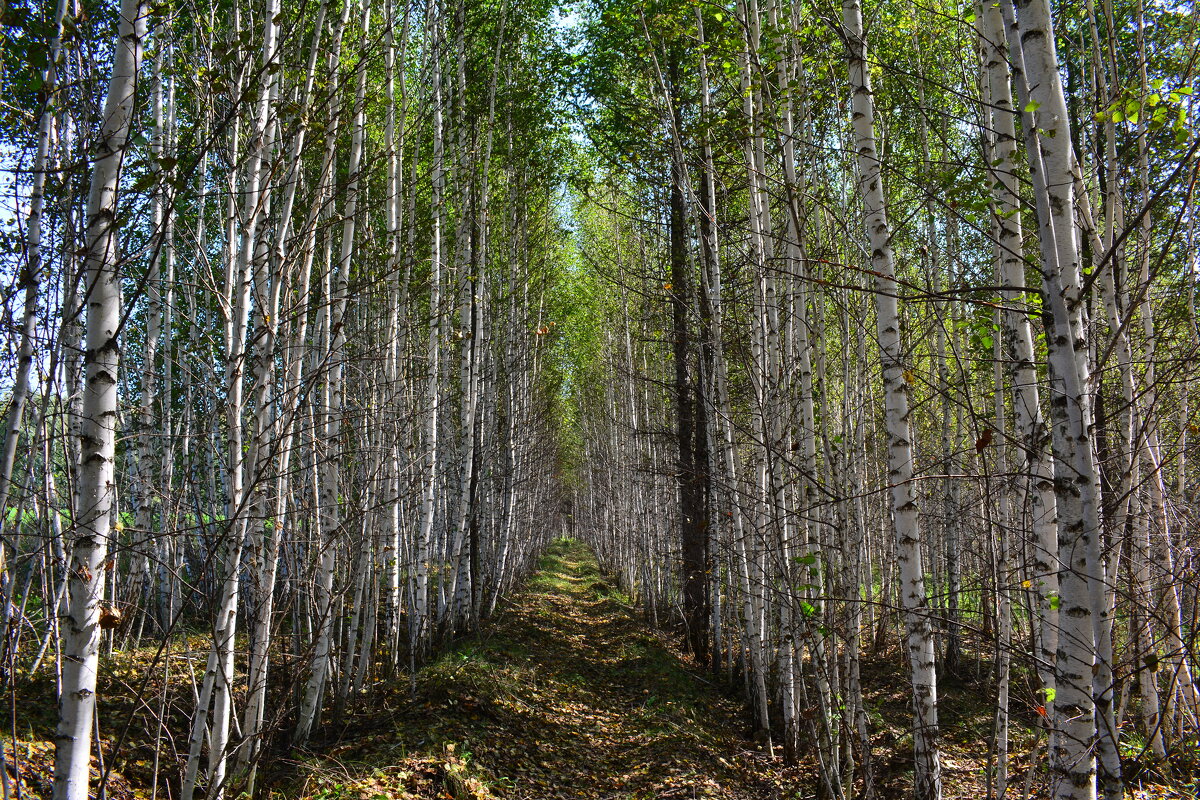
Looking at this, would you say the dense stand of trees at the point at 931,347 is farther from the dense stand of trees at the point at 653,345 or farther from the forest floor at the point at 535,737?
the forest floor at the point at 535,737

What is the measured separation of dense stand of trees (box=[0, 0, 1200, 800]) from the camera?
243 centimetres

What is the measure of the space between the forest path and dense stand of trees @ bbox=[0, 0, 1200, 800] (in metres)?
0.51

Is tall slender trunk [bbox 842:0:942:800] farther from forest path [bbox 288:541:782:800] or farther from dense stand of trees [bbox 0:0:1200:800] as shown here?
forest path [bbox 288:541:782:800]

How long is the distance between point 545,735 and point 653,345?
9.99 m

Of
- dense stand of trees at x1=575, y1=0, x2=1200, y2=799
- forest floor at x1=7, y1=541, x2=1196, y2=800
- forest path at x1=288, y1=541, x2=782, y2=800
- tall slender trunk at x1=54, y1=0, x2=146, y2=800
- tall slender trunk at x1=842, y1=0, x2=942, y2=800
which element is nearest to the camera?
tall slender trunk at x1=54, y1=0, x2=146, y2=800

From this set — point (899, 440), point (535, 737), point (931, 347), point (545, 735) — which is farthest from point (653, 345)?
point (899, 440)

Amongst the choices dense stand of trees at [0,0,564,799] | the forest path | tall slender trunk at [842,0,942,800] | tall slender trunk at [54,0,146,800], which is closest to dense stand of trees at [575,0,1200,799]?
tall slender trunk at [842,0,942,800]

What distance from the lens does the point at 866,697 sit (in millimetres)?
9008

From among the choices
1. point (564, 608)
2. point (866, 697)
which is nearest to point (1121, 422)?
point (866, 697)

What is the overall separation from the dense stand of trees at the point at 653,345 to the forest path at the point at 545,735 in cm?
51

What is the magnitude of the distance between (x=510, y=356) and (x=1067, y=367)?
11069 millimetres

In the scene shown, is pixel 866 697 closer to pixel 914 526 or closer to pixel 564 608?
pixel 914 526

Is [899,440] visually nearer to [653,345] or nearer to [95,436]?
[95,436]

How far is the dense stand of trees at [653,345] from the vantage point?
243 centimetres
